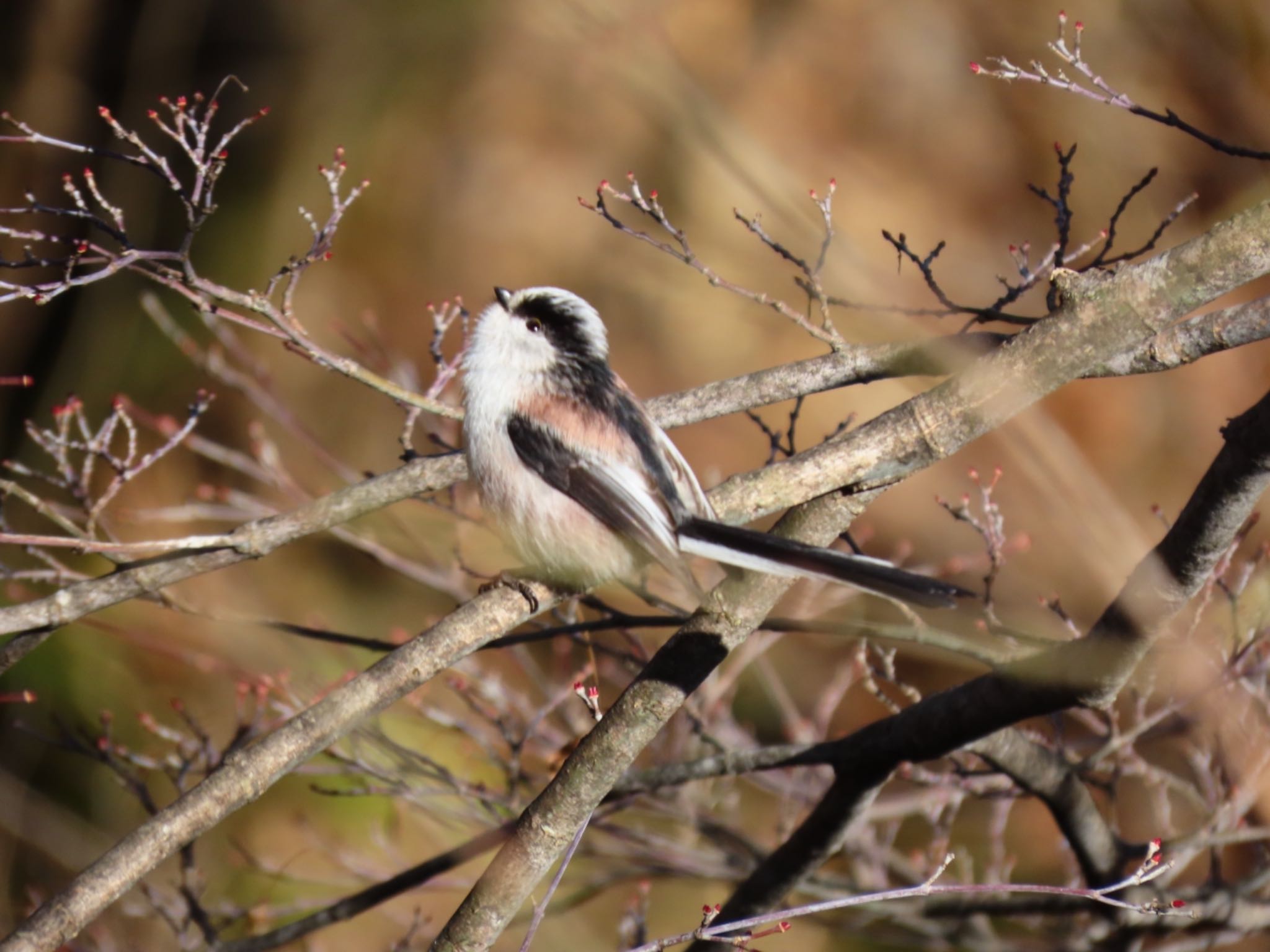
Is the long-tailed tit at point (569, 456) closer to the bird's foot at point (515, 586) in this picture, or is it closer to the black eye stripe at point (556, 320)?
the black eye stripe at point (556, 320)

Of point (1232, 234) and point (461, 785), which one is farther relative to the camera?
point (461, 785)

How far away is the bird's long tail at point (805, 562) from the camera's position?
1.99 m

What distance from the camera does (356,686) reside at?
220cm

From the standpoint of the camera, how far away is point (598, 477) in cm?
273

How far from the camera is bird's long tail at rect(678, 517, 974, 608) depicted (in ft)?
6.53

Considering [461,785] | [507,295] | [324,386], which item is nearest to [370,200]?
[324,386]

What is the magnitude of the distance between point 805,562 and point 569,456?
2.63ft

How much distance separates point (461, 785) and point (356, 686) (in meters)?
1.24

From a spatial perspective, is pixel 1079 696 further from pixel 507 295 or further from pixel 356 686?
pixel 507 295

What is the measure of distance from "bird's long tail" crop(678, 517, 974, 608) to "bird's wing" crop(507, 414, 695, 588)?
0.38 feet

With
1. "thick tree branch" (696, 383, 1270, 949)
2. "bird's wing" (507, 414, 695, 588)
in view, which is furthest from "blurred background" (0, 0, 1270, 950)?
"thick tree branch" (696, 383, 1270, 949)

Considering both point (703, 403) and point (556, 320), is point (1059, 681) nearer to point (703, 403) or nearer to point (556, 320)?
point (703, 403)

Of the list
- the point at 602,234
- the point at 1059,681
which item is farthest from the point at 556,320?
the point at 602,234

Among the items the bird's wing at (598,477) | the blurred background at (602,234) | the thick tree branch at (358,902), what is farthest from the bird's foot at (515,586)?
the blurred background at (602,234)
